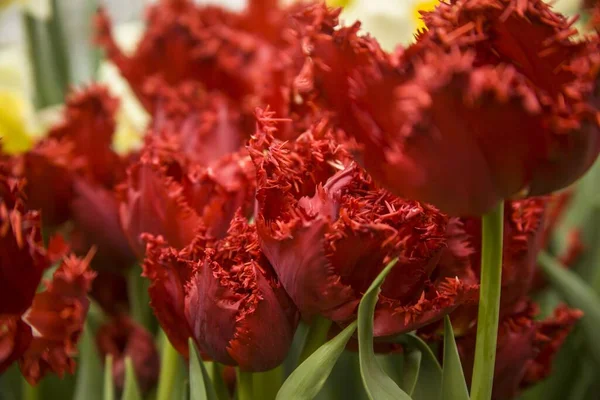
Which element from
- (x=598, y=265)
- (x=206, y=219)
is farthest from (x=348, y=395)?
(x=598, y=265)

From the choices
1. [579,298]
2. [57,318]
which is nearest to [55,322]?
[57,318]

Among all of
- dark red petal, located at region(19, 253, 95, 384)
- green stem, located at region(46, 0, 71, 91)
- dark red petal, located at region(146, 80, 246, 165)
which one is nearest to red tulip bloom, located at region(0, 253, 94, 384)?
dark red petal, located at region(19, 253, 95, 384)

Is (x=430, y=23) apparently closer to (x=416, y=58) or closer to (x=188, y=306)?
(x=416, y=58)

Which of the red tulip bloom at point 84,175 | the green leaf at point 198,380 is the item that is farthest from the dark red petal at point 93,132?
the green leaf at point 198,380

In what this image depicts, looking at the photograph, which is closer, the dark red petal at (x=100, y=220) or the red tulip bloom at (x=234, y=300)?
the red tulip bloom at (x=234, y=300)

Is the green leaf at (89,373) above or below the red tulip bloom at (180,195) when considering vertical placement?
below

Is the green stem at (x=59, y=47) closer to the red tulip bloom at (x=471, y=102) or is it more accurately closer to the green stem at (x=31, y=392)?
the green stem at (x=31, y=392)

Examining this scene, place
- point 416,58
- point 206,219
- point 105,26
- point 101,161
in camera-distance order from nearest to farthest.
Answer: point 416,58 → point 206,219 → point 101,161 → point 105,26
